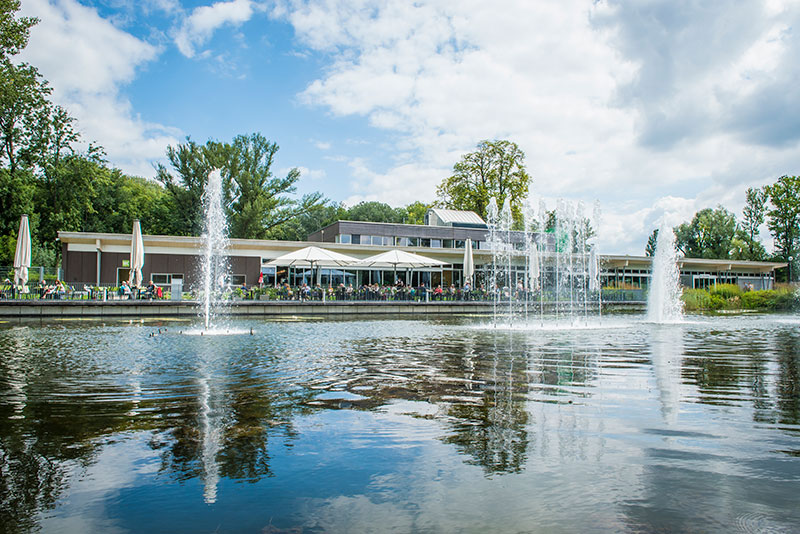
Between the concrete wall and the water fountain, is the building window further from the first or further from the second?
the water fountain

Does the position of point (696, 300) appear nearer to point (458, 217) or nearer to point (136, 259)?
point (458, 217)

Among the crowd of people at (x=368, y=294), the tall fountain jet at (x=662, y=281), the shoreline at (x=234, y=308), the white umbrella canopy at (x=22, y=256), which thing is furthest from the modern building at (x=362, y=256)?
the tall fountain jet at (x=662, y=281)

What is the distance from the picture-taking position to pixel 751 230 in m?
65.8

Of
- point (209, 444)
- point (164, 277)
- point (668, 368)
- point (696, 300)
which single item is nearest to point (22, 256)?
point (164, 277)

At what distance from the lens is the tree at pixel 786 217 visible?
5881 cm

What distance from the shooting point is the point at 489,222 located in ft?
156

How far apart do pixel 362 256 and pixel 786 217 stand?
49646mm

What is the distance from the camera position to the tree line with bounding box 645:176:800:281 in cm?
5916

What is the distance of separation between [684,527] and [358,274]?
35237 millimetres

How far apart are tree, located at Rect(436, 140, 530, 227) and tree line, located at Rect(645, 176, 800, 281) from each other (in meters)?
28.9

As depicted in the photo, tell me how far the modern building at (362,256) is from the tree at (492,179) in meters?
3.19

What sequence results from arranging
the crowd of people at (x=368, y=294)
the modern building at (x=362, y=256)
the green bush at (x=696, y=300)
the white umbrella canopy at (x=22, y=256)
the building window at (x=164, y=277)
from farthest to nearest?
the building window at (x=164, y=277) → the modern building at (x=362, y=256) → the green bush at (x=696, y=300) → the crowd of people at (x=368, y=294) → the white umbrella canopy at (x=22, y=256)

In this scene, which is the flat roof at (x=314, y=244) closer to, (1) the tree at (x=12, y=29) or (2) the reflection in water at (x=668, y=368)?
(1) the tree at (x=12, y=29)

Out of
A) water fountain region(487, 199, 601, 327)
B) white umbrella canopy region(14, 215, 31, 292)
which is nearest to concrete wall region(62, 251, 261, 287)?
white umbrella canopy region(14, 215, 31, 292)
